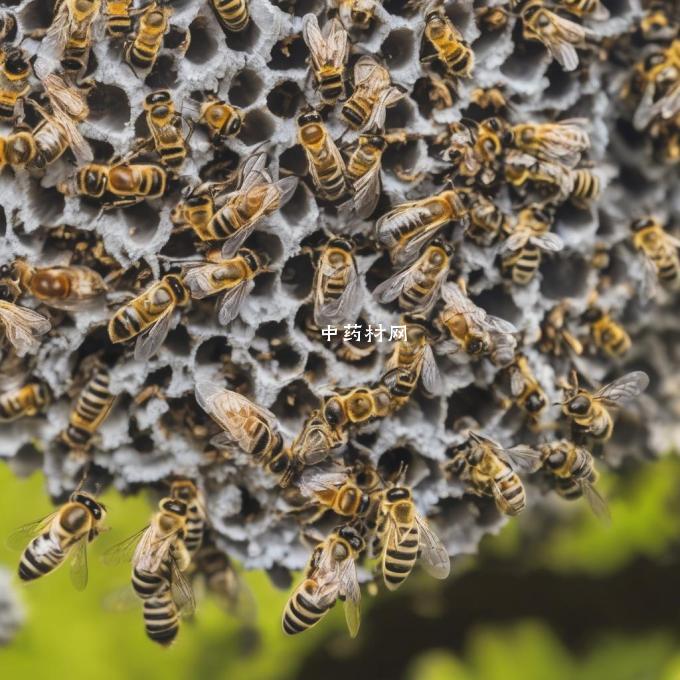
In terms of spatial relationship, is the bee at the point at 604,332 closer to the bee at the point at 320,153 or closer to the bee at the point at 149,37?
the bee at the point at 320,153

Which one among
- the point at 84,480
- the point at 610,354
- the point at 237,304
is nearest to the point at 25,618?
the point at 84,480

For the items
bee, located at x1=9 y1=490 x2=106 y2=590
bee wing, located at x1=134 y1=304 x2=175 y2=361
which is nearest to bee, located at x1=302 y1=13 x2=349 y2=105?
bee wing, located at x1=134 y1=304 x2=175 y2=361

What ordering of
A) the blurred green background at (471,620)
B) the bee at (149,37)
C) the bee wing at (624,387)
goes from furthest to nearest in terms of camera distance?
the blurred green background at (471,620) < the bee wing at (624,387) < the bee at (149,37)

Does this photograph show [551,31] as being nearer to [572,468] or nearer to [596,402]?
[596,402]

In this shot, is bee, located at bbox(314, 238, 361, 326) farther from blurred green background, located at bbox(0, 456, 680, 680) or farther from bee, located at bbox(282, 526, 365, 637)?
blurred green background, located at bbox(0, 456, 680, 680)

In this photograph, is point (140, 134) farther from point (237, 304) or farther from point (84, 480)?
point (84, 480)

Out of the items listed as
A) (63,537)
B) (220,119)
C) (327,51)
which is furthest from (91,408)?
(327,51)

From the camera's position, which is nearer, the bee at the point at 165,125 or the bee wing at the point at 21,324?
the bee at the point at 165,125

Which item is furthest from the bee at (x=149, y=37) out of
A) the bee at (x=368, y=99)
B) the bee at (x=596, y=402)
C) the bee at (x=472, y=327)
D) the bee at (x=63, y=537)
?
the bee at (x=596, y=402)
